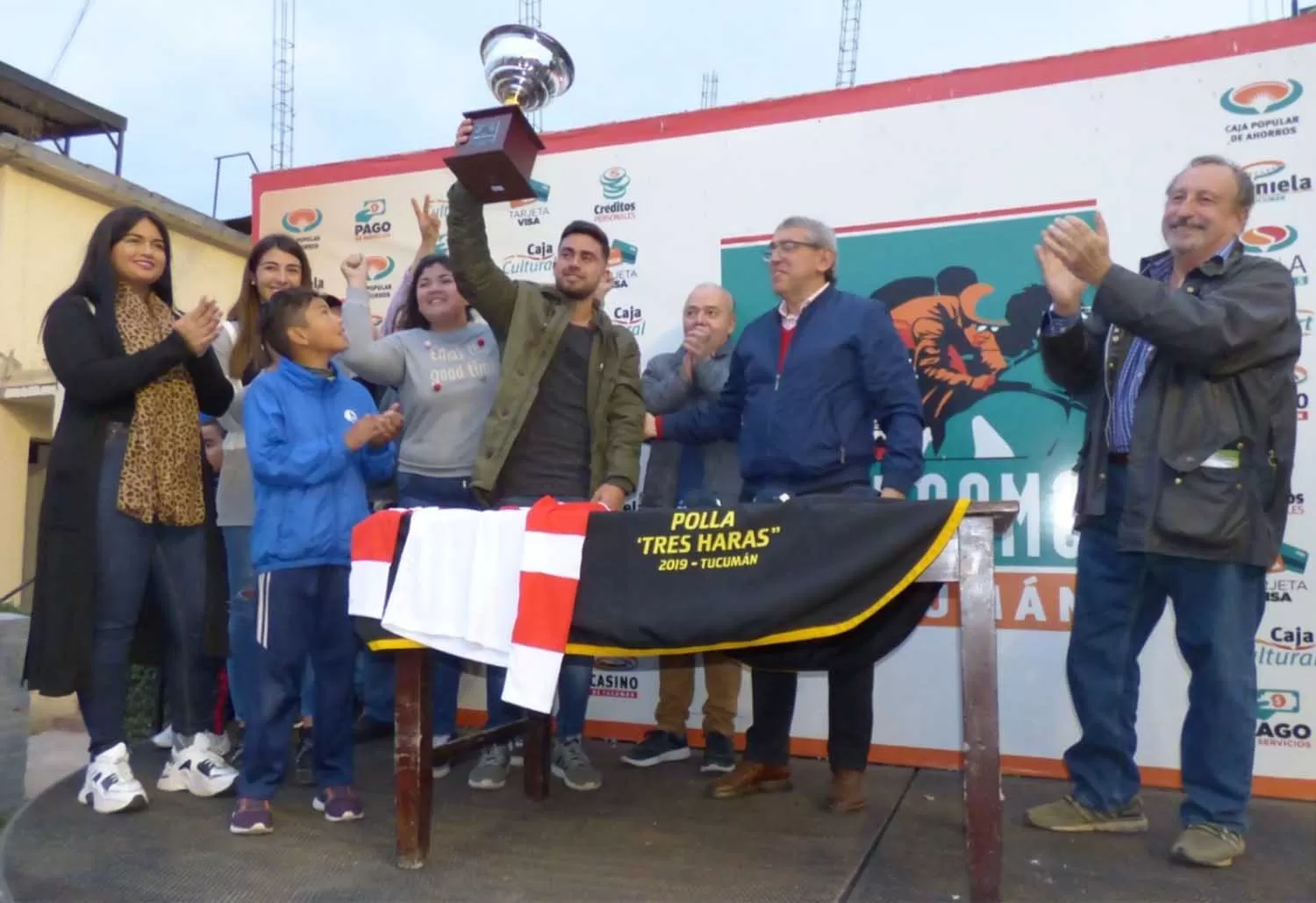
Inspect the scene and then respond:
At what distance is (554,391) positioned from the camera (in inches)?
112

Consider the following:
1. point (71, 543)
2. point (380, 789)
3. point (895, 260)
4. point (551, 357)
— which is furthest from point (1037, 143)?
point (71, 543)

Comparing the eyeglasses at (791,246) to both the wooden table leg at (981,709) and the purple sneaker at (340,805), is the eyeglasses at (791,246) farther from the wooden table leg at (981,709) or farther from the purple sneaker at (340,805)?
the purple sneaker at (340,805)


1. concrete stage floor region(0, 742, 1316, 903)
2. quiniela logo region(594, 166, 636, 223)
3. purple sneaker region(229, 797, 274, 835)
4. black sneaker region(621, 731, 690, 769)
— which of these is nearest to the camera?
concrete stage floor region(0, 742, 1316, 903)

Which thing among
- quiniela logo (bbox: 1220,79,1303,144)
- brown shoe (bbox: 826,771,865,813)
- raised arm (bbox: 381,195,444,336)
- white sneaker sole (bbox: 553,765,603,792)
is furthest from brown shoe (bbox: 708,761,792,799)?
quiniela logo (bbox: 1220,79,1303,144)

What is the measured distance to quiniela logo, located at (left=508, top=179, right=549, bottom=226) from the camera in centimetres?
392

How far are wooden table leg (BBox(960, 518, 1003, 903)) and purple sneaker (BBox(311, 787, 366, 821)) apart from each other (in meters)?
1.64

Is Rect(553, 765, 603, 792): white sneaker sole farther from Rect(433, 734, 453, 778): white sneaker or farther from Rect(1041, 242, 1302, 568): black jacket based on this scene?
Rect(1041, 242, 1302, 568): black jacket

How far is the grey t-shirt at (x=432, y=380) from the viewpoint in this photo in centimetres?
298

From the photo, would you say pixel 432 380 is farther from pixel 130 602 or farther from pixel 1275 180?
pixel 1275 180

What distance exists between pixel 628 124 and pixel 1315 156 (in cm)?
238

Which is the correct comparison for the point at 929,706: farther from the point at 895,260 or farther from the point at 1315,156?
the point at 1315,156

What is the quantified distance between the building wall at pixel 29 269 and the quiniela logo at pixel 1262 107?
23.8 ft

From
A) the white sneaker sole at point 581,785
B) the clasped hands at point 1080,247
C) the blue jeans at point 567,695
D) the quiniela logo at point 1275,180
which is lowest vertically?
the white sneaker sole at point 581,785

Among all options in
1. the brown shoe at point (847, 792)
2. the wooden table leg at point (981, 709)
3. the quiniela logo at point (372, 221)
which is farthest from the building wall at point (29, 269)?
the wooden table leg at point (981, 709)
